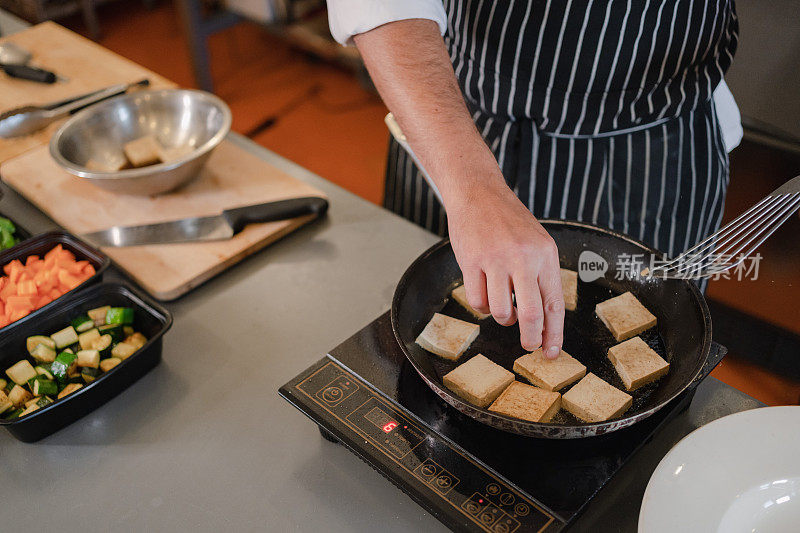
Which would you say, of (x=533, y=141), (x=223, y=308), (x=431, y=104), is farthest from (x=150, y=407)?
(x=533, y=141)

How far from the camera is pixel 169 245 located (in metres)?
1.30

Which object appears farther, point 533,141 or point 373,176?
point 373,176

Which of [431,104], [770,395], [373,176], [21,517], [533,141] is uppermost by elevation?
[431,104]

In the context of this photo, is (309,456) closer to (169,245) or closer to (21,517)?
(21,517)

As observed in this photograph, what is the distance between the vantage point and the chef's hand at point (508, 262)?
31.4 inches

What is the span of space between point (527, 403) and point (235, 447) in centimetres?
43

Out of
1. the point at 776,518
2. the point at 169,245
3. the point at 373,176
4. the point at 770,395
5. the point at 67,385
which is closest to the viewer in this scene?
the point at 776,518

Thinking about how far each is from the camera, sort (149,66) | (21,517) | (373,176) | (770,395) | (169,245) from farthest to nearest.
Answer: (149,66)
(373,176)
(770,395)
(169,245)
(21,517)

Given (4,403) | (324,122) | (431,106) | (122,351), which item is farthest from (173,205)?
(324,122)

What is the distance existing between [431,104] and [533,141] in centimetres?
40

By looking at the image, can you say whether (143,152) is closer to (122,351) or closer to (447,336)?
(122,351)

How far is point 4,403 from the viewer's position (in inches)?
37.9

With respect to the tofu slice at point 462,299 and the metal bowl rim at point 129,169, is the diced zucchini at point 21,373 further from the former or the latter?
the tofu slice at point 462,299

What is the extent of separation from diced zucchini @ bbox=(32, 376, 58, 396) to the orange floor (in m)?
1.66
